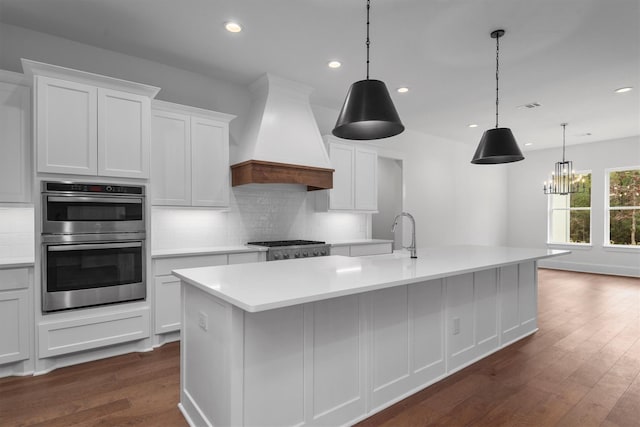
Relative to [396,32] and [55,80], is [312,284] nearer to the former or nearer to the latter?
[396,32]

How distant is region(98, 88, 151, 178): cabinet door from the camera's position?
3088 mm

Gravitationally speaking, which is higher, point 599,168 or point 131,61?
point 131,61

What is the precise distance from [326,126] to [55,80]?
345 cm

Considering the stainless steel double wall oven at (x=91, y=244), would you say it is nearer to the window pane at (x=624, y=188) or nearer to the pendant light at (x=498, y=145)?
the pendant light at (x=498, y=145)

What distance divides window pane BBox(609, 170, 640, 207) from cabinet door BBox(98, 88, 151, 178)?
9132 millimetres

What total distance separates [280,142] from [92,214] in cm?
209

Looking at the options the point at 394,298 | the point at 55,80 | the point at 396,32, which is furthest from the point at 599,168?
the point at 55,80

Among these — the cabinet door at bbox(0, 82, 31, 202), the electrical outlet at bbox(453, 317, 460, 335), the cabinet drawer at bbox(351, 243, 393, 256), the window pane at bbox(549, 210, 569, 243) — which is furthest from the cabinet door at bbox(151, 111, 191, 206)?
the window pane at bbox(549, 210, 569, 243)

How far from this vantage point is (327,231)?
5453mm

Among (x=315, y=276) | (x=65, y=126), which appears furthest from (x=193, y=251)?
(x=315, y=276)

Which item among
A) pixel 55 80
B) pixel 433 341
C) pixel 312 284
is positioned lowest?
pixel 433 341

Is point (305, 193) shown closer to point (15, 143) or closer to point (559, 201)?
point (15, 143)

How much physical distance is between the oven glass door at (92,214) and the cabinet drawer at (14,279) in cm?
37

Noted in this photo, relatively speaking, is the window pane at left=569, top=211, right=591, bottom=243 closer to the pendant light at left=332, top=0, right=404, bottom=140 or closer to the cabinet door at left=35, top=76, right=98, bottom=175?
the pendant light at left=332, top=0, right=404, bottom=140
